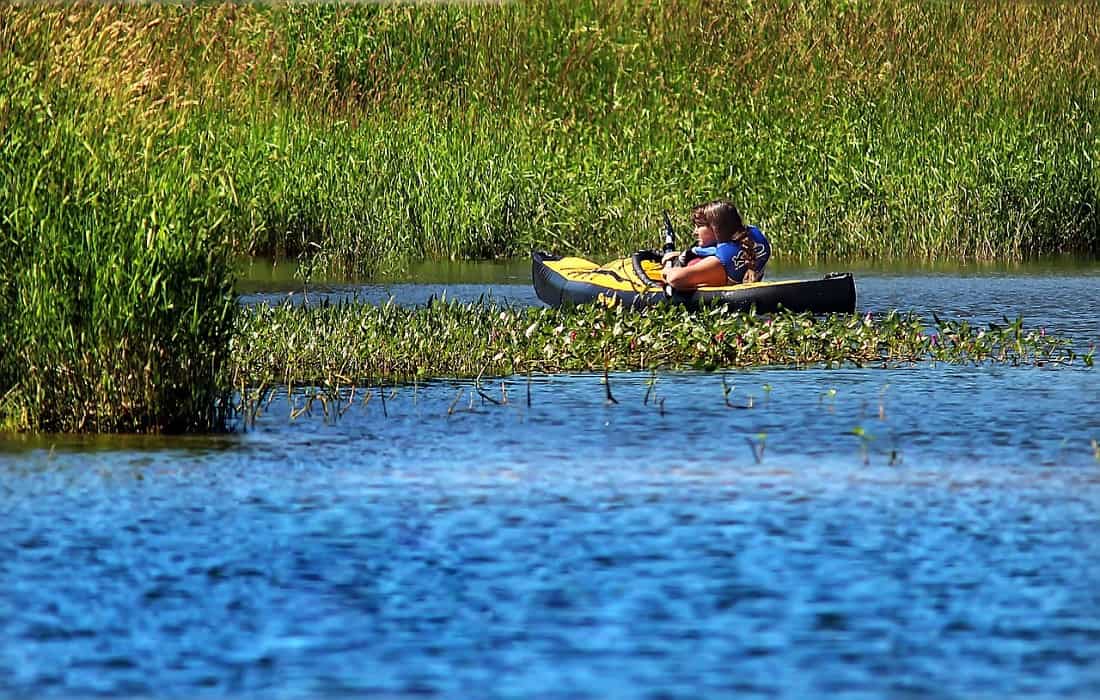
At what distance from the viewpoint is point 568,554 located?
9430 millimetres

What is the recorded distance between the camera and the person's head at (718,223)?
1961 centimetres

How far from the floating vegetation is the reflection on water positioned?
1.68 metres

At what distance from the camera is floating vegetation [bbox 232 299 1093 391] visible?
52.0 ft

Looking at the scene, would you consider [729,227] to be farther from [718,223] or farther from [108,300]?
[108,300]

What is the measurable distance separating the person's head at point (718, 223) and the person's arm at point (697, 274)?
0.44 m

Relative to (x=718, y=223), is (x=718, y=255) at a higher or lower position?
lower

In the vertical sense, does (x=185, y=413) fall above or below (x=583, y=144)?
below

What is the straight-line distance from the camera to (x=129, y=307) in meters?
12.3

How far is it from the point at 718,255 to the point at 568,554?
10.4 metres

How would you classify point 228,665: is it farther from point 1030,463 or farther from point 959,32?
point 959,32

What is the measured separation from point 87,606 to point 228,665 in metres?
1.14

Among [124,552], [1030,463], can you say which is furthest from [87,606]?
[1030,463]

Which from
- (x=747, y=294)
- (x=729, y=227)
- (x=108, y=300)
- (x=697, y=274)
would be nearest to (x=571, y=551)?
(x=108, y=300)

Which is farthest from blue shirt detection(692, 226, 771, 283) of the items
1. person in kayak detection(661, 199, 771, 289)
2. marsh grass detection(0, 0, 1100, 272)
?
marsh grass detection(0, 0, 1100, 272)
